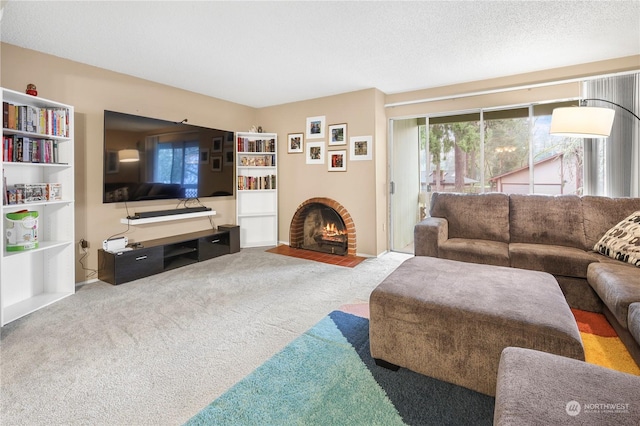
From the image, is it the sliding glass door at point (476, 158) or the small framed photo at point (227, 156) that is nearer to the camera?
the sliding glass door at point (476, 158)

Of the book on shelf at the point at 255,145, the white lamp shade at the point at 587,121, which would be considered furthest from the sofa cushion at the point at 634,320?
the book on shelf at the point at 255,145

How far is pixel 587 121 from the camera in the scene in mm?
2629

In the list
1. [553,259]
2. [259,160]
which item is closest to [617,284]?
[553,259]

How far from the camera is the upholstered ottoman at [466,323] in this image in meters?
1.36

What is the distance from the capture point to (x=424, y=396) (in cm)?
151

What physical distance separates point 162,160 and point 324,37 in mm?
2458

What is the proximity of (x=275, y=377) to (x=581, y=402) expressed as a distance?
1.34 metres

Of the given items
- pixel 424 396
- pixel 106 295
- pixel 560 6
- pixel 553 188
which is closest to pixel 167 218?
pixel 106 295

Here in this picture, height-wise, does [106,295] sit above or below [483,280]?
below

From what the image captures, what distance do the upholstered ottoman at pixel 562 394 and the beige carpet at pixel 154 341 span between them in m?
1.34

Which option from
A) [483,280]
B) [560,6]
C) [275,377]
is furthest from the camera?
[560,6]

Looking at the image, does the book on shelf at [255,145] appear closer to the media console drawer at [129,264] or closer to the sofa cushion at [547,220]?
the media console drawer at [129,264]

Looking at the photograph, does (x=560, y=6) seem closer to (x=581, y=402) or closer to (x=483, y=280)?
(x=483, y=280)

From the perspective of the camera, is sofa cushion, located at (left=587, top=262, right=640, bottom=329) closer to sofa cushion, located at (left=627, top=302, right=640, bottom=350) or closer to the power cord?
sofa cushion, located at (left=627, top=302, right=640, bottom=350)
